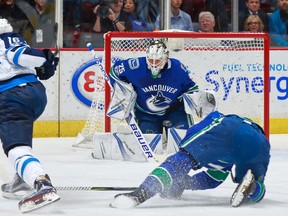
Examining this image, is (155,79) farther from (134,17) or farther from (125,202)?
(125,202)

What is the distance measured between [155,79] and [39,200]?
2599 mm

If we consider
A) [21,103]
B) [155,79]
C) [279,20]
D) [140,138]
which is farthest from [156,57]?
[279,20]

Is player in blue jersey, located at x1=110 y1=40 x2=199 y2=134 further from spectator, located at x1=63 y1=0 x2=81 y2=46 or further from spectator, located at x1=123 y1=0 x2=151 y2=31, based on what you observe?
spectator, located at x1=123 y1=0 x2=151 y2=31

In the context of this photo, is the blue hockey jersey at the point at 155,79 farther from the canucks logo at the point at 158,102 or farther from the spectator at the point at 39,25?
the spectator at the point at 39,25

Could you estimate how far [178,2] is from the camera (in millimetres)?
8461

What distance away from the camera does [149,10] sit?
8406 millimetres

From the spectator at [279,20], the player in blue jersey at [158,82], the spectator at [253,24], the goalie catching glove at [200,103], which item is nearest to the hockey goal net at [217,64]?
the player in blue jersey at [158,82]

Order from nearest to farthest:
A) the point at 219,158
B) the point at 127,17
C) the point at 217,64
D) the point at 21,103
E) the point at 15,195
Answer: the point at 219,158 → the point at 21,103 → the point at 15,195 → the point at 217,64 → the point at 127,17

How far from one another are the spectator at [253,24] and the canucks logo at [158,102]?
209cm

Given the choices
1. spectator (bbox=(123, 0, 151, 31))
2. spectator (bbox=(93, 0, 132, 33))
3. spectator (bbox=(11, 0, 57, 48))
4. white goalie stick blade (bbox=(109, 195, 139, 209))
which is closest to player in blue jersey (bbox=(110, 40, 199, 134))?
spectator (bbox=(11, 0, 57, 48))

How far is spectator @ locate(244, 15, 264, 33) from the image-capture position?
8570 millimetres

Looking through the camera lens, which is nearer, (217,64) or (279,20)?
(217,64)

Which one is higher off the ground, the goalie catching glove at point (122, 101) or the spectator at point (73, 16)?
the spectator at point (73, 16)

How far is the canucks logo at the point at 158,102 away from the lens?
668cm
